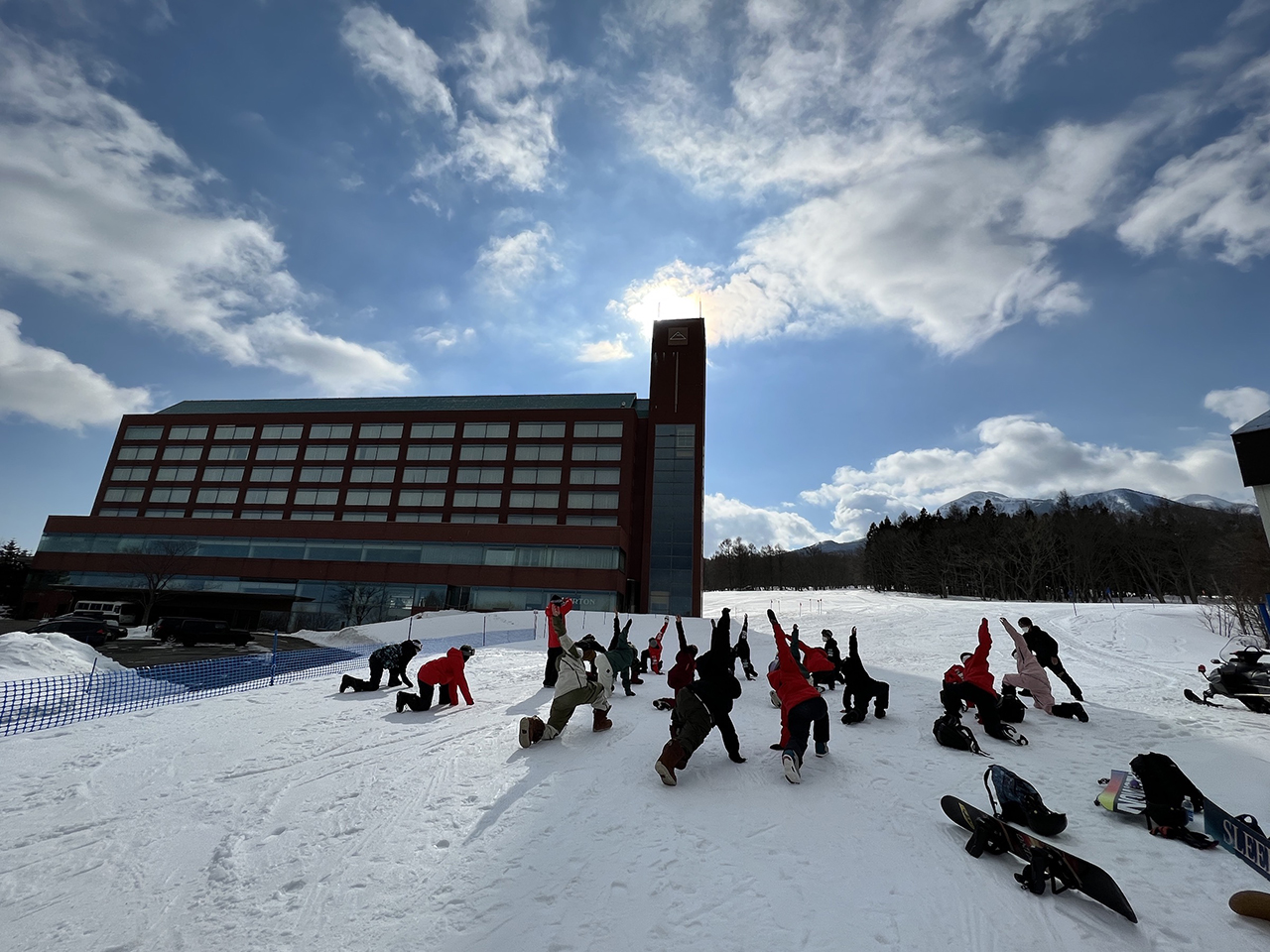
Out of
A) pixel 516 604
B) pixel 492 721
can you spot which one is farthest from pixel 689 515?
pixel 492 721

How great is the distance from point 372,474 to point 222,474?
65.9 feet

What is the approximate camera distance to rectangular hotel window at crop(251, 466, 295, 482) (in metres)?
63.8

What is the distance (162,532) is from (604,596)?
1693 inches

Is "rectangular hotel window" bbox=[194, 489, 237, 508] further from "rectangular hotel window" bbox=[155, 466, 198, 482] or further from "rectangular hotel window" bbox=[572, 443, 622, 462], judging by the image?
"rectangular hotel window" bbox=[572, 443, 622, 462]

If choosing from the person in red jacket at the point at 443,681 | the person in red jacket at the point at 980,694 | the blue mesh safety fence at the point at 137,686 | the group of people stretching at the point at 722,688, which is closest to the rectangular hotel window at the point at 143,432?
the blue mesh safety fence at the point at 137,686

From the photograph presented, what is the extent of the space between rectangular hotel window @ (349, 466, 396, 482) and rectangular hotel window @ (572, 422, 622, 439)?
71.9ft

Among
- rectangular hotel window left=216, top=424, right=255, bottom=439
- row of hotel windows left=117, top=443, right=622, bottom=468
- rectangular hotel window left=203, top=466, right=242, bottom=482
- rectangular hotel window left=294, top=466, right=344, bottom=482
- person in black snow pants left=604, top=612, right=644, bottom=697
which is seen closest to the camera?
person in black snow pants left=604, top=612, right=644, bottom=697

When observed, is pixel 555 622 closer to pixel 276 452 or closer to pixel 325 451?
pixel 325 451

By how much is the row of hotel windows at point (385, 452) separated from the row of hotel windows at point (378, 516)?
630 cm

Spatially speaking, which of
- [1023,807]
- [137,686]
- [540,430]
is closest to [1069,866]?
[1023,807]

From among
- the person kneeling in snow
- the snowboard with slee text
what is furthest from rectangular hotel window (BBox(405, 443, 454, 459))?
the snowboard with slee text

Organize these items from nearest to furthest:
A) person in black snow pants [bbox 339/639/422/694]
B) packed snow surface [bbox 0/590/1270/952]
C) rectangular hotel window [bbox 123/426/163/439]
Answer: packed snow surface [bbox 0/590/1270/952] < person in black snow pants [bbox 339/639/422/694] < rectangular hotel window [bbox 123/426/163/439]

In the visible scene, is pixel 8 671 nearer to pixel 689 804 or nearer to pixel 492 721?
pixel 492 721

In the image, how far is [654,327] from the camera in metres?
60.8
